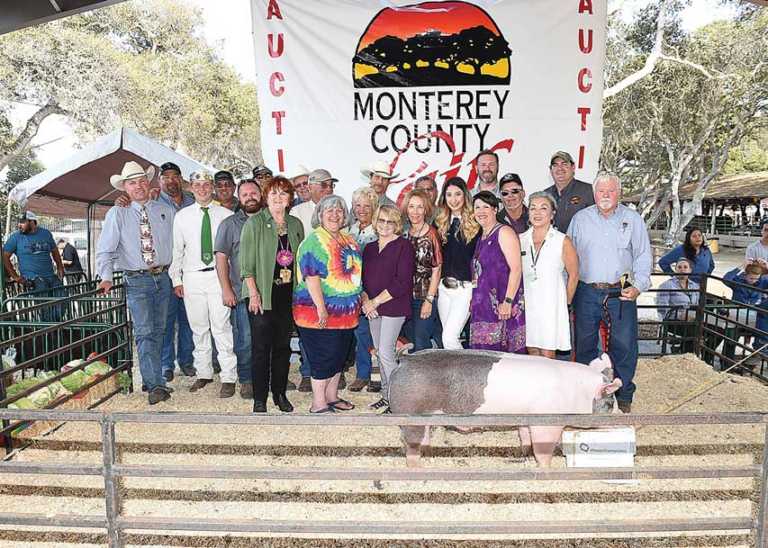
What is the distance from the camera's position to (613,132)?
21.2 meters

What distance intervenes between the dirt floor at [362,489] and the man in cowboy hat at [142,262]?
0.65m

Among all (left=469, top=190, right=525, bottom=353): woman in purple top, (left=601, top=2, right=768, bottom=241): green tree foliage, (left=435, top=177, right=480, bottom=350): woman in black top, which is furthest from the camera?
(left=601, top=2, right=768, bottom=241): green tree foliage

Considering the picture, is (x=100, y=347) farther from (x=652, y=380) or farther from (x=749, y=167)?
(x=749, y=167)

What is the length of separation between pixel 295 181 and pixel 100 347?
2703mm

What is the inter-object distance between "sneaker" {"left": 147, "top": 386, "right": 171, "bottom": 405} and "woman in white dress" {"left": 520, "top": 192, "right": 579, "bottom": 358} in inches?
124

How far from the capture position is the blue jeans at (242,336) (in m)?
5.11

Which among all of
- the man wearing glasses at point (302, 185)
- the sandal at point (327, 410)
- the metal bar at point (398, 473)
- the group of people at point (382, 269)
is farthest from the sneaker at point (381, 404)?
the metal bar at point (398, 473)

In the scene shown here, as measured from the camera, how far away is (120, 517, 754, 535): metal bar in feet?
6.82

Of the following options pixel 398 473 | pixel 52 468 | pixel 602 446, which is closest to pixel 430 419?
pixel 398 473

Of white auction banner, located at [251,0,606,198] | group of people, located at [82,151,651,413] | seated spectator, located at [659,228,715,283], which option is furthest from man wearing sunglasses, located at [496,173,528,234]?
seated spectator, located at [659,228,715,283]

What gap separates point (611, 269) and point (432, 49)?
2944 millimetres

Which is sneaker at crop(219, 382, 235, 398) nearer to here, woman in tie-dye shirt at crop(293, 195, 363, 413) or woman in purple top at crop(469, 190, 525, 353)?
woman in tie-dye shirt at crop(293, 195, 363, 413)

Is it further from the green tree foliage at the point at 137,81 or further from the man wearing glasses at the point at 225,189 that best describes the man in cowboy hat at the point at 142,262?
the green tree foliage at the point at 137,81

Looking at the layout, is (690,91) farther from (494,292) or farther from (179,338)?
(179,338)
